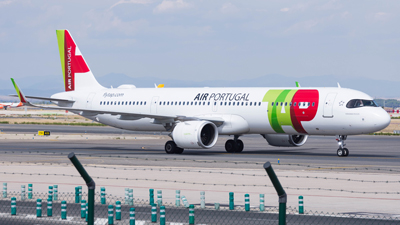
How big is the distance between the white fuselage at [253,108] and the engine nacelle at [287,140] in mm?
2580

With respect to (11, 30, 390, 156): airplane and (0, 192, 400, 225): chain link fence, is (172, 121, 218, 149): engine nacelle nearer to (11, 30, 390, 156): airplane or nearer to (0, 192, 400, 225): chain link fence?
(11, 30, 390, 156): airplane

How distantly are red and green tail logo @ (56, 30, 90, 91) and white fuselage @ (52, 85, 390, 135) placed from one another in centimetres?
230

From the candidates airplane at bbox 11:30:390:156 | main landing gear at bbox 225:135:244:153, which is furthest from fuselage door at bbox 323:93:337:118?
main landing gear at bbox 225:135:244:153

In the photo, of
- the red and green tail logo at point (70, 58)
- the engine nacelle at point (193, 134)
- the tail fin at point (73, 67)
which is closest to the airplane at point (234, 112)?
the engine nacelle at point (193, 134)

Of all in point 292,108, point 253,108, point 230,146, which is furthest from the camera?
point 230,146

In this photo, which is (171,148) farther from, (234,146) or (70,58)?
(70,58)

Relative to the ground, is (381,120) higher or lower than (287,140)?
lower

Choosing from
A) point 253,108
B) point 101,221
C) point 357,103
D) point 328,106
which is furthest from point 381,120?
point 101,221

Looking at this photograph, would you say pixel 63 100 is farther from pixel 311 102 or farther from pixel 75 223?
pixel 75 223

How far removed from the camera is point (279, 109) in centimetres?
3450

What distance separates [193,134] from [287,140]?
6.84 m

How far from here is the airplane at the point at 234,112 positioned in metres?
33.1

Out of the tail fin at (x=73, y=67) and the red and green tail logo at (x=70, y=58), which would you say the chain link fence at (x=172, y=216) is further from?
the red and green tail logo at (x=70, y=58)

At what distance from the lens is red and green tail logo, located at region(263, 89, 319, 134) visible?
33.7 meters
